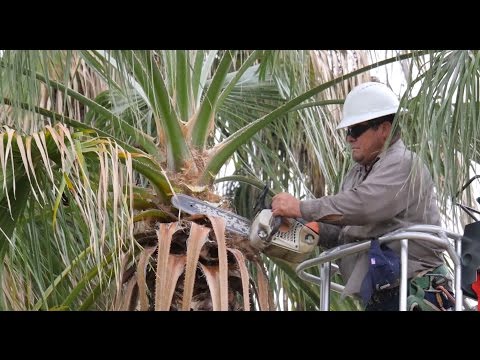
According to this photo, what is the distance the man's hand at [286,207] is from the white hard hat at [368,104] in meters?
0.55

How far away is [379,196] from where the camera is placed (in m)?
5.73

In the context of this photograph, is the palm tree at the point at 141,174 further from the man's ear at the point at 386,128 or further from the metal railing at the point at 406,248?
the metal railing at the point at 406,248

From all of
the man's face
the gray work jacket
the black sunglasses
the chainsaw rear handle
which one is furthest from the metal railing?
the black sunglasses

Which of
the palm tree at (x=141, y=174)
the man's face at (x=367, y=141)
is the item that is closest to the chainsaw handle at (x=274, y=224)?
the palm tree at (x=141, y=174)

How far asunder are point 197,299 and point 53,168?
109 cm

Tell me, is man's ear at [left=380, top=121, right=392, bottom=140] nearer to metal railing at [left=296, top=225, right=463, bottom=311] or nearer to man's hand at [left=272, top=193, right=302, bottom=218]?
man's hand at [left=272, top=193, right=302, bottom=218]

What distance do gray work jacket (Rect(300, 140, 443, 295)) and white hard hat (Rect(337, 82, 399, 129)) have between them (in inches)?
11.2

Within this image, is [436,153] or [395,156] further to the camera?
[395,156]

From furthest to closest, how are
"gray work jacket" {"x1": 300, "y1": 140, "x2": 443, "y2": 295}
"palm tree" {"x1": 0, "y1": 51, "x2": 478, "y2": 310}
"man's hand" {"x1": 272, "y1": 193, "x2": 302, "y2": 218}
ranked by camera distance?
"man's hand" {"x1": 272, "y1": 193, "x2": 302, "y2": 218} < "gray work jacket" {"x1": 300, "y1": 140, "x2": 443, "y2": 295} < "palm tree" {"x1": 0, "y1": 51, "x2": 478, "y2": 310}

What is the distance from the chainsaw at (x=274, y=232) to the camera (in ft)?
20.0

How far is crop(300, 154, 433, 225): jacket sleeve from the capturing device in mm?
5734
